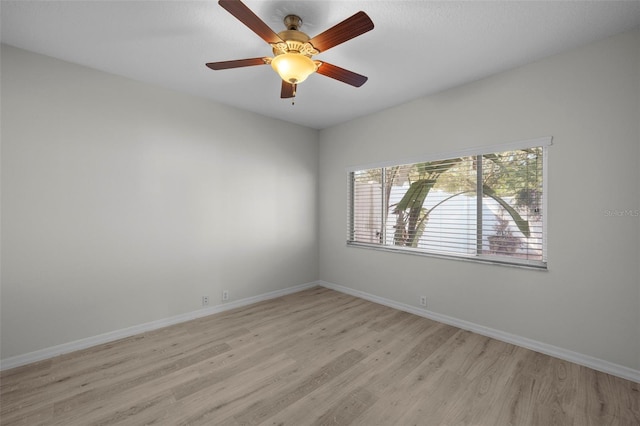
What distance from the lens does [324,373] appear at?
2227 millimetres

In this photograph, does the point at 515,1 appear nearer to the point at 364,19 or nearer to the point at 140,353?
the point at 364,19

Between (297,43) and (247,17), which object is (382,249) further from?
(247,17)

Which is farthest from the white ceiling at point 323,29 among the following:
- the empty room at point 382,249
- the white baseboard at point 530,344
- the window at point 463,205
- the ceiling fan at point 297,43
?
the white baseboard at point 530,344

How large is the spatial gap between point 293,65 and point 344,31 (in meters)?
0.40

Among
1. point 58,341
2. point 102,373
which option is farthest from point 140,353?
point 58,341

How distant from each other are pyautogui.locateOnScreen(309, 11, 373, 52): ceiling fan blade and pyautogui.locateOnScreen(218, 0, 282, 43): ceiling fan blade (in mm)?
273

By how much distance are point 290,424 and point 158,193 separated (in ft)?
8.48

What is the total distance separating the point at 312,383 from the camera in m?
2.10

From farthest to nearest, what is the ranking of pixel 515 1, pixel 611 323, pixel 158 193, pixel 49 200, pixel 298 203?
pixel 298 203 → pixel 158 193 → pixel 49 200 → pixel 611 323 → pixel 515 1

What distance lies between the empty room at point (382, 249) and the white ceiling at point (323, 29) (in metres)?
0.02

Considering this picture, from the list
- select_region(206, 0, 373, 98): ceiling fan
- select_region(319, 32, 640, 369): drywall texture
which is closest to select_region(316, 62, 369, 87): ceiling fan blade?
select_region(206, 0, 373, 98): ceiling fan

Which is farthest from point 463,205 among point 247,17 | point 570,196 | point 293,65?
point 247,17

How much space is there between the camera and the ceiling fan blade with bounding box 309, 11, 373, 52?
5.04 feet

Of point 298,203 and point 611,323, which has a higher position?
point 298,203
